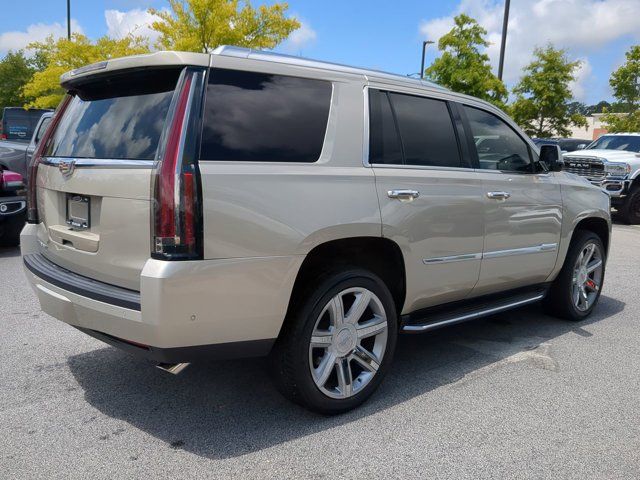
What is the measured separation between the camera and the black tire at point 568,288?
5.23m

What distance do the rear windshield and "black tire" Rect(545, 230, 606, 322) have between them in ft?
12.6

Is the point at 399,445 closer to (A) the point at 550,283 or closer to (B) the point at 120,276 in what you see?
(B) the point at 120,276

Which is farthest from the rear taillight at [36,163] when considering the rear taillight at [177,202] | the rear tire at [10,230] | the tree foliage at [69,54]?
the tree foliage at [69,54]

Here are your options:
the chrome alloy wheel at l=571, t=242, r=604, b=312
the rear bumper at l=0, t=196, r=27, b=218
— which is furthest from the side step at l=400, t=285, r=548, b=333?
the rear bumper at l=0, t=196, r=27, b=218

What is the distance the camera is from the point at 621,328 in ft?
17.4

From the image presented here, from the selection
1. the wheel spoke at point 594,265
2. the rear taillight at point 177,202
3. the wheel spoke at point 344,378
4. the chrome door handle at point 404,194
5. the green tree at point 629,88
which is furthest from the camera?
the green tree at point 629,88

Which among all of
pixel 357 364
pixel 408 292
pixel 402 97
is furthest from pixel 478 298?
pixel 402 97

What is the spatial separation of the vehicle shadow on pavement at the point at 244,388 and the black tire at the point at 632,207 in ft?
31.0

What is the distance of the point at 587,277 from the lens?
554cm

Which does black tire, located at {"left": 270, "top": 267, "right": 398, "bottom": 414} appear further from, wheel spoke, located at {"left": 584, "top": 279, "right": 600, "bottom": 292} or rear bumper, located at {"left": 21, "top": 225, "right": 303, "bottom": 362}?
wheel spoke, located at {"left": 584, "top": 279, "right": 600, "bottom": 292}

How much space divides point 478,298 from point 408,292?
2.95ft

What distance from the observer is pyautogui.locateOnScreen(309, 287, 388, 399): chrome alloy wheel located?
10.7 feet

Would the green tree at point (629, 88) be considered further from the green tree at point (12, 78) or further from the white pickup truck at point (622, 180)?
the green tree at point (12, 78)

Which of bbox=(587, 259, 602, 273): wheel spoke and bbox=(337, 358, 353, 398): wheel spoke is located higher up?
bbox=(587, 259, 602, 273): wheel spoke
